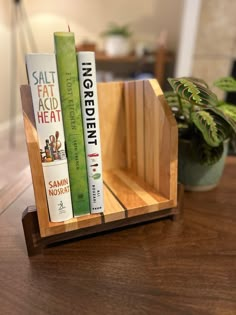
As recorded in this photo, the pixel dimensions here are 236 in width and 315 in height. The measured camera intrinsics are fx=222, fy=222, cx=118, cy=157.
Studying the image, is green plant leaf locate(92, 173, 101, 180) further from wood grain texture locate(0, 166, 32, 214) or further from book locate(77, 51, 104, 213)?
wood grain texture locate(0, 166, 32, 214)

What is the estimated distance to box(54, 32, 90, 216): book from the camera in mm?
301

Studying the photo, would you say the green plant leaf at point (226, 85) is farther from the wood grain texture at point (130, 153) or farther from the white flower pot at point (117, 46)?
the white flower pot at point (117, 46)

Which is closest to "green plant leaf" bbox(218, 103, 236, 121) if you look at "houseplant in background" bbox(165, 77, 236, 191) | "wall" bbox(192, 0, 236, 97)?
"houseplant in background" bbox(165, 77, 236, 191)

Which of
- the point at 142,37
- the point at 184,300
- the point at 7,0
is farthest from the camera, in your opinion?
the point at 142,37

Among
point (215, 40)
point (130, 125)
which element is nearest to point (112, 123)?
point (130, 125)

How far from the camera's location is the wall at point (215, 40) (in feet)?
5.09

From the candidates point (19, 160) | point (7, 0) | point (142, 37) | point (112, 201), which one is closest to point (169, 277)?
point (112, 201)

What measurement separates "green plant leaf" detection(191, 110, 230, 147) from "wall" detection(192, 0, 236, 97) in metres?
1.24

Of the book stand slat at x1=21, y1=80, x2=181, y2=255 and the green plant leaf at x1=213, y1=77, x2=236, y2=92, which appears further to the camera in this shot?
the green plant leaf at x1=213, y1=77, x2=236, y2=92

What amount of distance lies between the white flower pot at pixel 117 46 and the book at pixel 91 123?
2044mm

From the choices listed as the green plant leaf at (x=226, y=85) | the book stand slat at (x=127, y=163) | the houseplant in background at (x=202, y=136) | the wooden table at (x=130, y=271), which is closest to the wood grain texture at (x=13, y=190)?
the wooden table at (x=130, y=271)

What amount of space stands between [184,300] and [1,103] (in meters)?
2.37

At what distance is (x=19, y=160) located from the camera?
1.77 metres

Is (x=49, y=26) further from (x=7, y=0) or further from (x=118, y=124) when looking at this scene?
(x=118, y=124)
